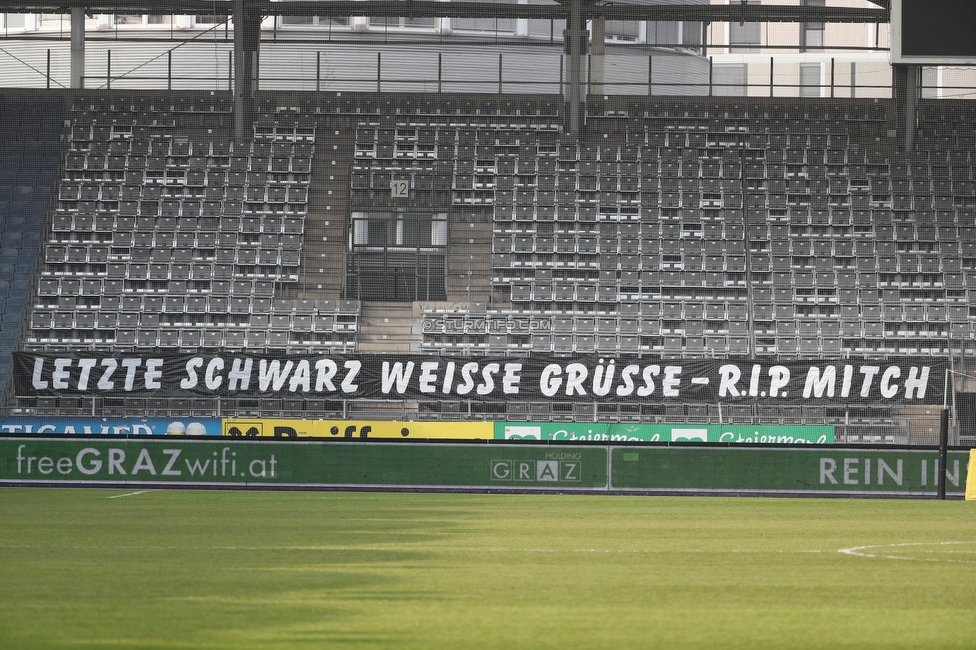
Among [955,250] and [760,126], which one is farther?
[760,126]

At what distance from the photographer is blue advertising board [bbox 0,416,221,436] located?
2584 cm

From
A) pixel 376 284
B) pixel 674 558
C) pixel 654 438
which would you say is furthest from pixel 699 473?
pixel 376 284

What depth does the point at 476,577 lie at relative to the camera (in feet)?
36.3

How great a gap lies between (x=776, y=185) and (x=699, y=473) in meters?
12.4

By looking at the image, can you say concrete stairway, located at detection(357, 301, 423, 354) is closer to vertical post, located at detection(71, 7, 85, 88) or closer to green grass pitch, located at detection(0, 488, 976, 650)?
green grass pitch, located at detection(0, 488, 976, 650)

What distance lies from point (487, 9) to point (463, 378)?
36.5ft

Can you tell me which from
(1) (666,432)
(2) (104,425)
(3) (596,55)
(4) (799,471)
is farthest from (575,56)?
(2) (104,425)

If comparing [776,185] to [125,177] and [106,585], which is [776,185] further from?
[106,585]

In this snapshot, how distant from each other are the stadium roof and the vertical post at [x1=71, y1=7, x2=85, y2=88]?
0.83ft

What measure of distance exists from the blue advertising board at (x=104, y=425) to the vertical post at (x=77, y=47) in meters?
11.8

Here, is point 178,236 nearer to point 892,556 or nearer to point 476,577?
point 476,577

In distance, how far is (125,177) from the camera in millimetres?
31969

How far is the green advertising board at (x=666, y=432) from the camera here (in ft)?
84.1

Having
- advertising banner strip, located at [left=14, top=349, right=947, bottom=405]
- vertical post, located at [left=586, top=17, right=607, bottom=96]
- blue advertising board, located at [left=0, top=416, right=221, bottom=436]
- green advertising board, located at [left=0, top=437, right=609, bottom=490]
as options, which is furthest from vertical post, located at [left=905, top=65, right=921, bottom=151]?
blue advertising board, located at [left=0, top=416, right=221, bottom=436]
